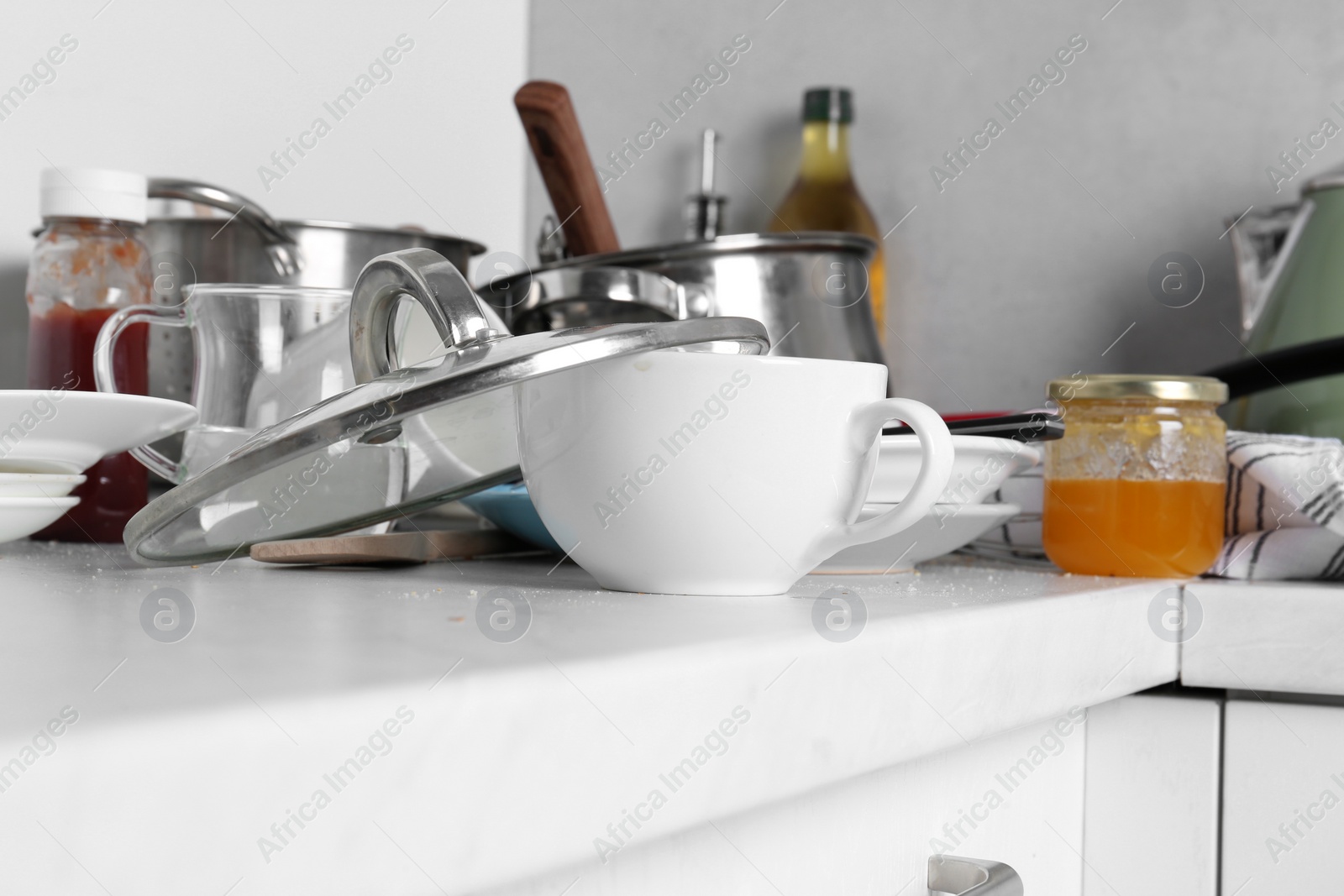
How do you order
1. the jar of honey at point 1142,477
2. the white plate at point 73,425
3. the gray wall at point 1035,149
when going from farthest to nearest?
the gray wall at point 1035,149
the jar of honey at point 1142,477
the white plate at point 73,425

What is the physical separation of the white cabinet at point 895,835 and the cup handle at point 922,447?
0.08 m

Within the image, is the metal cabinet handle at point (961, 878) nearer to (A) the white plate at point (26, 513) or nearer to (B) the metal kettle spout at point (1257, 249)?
(A) the white plate at point (26, 513)

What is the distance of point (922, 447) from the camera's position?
403 millimetres

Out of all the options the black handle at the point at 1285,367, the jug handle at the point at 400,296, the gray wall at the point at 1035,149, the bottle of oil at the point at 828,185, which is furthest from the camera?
the bottle of oil at the point at 828,185

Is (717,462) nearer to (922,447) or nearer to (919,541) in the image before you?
(922,447)

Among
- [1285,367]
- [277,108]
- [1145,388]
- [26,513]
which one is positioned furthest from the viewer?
[277,108]

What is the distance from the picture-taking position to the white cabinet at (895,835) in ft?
0.91

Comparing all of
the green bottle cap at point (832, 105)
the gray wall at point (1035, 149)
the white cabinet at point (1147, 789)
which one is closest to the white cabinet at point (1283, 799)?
the white cabinet at point (1147, 789)

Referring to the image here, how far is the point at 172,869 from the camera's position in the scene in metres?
0.16

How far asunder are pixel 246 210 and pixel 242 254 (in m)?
0.04

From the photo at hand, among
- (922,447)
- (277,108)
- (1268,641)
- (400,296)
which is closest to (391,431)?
(400,296)

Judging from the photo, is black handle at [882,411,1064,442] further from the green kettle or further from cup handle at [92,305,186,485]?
cup handle at [92,305,186,485]

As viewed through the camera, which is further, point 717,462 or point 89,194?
point 89,194

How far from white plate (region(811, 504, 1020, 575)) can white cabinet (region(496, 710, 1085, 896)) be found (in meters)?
0.11
